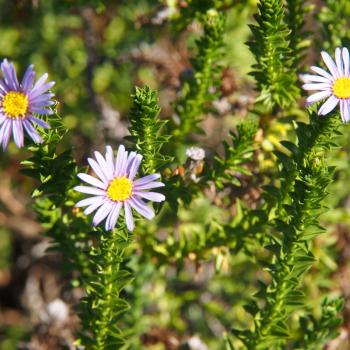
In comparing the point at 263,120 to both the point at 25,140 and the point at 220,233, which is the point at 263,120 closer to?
the point at 220,233

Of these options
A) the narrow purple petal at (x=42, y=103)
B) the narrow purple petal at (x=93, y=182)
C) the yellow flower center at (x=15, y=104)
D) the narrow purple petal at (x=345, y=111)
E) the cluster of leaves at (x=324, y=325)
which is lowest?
the cluster of leaves at (x=324, y=325)

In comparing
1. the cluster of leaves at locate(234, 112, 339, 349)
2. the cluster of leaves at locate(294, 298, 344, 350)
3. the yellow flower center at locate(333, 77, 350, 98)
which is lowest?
the cluster of leaves at locate(294, 298, 344, 350)

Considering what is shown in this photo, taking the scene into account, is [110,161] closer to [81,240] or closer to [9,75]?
[9,75]

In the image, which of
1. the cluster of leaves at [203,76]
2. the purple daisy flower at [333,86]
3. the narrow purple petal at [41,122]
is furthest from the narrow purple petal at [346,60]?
the narrow purple petal at [41,122]

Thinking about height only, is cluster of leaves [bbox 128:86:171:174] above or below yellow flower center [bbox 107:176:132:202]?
above

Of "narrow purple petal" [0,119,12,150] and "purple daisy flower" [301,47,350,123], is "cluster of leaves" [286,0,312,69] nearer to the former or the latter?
"purple daisy flower" [301,47,350,123]

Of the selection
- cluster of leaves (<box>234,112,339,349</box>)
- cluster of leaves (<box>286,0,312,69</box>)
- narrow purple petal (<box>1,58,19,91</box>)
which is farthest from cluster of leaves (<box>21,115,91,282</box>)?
cluster of leaves (<box>286,0,312,69</box>)

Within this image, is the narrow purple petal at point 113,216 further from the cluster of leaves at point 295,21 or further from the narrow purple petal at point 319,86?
the cluster of leaves at point 295,21

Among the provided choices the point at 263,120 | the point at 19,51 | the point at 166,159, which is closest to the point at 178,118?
the point at 263,120
